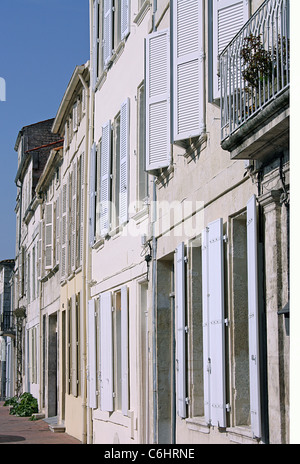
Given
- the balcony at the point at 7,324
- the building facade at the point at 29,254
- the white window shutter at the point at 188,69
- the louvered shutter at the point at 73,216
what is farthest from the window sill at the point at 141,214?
the balcony at the point at 7,324

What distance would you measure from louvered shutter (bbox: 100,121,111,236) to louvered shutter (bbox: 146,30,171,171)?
356cm

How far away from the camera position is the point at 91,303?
52.4 ft

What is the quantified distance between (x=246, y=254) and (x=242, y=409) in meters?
1.43

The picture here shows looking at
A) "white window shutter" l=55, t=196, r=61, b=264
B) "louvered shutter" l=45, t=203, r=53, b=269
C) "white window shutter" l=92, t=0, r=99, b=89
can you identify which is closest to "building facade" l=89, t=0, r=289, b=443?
"white window shutter" l=92, t=0, r=99, b=89

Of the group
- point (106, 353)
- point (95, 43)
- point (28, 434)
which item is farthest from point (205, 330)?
point (28, 434)

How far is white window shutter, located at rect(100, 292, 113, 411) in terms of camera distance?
14.1 meters

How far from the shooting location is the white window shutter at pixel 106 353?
554 inches

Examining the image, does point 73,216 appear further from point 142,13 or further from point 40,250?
point 40,250

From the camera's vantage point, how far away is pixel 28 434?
65.2 feet

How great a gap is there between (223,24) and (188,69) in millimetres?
1214

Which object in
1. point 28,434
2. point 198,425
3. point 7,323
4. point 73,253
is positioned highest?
point 73,253

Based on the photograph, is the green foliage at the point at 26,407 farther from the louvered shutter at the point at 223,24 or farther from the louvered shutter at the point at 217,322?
the louvered shutter at the point at 223,24

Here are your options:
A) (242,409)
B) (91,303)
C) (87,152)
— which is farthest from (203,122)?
(87,152)

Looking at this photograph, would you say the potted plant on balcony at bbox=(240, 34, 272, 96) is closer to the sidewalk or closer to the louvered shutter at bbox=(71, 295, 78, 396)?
the sidewalk
